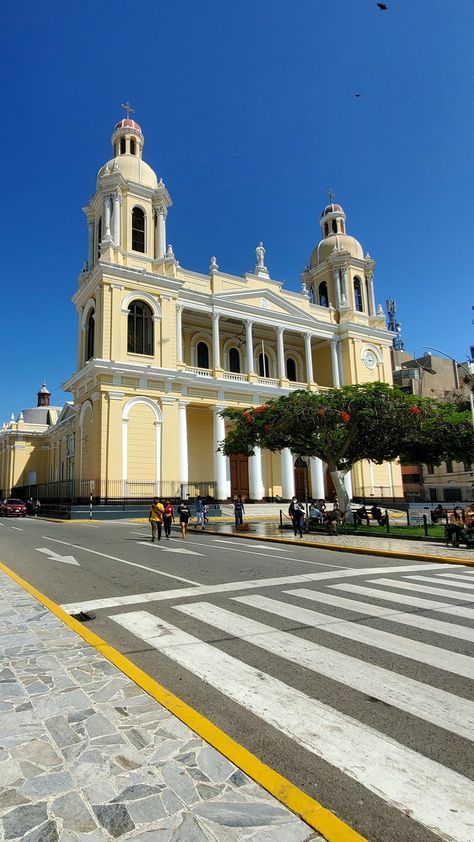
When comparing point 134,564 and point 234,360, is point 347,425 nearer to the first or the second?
point 134,564

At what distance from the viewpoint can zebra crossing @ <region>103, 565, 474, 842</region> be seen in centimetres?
288

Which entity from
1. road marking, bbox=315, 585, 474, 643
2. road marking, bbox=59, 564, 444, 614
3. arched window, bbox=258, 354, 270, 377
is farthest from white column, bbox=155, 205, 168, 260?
road marking, bbox=315, 585, 474, 643

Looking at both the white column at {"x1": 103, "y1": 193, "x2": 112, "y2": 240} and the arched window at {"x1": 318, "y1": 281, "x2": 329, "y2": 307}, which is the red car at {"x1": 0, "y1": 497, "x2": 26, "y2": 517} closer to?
the white column at {"x1": 103, "y1": 193, "x2": 112, "y2": 240}

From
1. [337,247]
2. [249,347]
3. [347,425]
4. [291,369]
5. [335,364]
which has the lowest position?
[347,425]

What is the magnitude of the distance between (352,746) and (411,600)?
4478mm

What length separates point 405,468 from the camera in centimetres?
5591

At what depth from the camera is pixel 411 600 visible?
7.30 meters

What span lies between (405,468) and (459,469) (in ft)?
21.0

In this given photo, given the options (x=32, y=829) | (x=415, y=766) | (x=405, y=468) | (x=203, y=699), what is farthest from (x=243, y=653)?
(x=405, y=468)

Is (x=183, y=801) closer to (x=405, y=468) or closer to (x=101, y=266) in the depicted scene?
(x=101, y=266)

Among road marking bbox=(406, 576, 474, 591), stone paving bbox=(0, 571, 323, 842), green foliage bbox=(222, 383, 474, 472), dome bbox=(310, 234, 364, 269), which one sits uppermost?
dome bbox=(310, 234, 364, 269)

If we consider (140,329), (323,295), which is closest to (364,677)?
(140,329)

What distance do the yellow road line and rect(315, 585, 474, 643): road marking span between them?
10.5 feet

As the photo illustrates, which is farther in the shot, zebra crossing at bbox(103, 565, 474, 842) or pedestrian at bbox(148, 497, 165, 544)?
pedestrian at bbox(148, 497, 165, 544)
